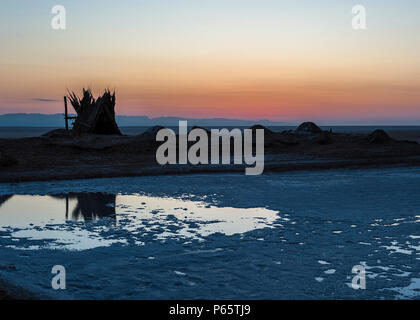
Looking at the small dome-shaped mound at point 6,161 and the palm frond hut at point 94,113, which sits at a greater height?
the palm frond hut at point 94,113

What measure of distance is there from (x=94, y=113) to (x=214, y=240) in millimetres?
22095

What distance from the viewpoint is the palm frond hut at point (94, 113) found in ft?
Answer: 91.6

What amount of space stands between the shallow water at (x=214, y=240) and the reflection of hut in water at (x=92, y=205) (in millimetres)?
26

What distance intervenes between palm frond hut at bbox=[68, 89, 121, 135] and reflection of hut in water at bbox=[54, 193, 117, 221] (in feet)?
51.3

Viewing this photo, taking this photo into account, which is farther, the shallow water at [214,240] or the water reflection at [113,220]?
the water reflection at [113,220]

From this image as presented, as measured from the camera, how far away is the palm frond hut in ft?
91.6

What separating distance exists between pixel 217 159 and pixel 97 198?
10.0 m

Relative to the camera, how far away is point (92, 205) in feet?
35.7

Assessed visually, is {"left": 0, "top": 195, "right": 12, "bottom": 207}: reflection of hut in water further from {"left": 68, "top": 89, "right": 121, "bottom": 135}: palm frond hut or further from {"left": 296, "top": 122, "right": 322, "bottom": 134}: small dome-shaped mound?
{"left": 296, "top": 122, "right": 322, "bottom": 134}: small dome-shaped mound

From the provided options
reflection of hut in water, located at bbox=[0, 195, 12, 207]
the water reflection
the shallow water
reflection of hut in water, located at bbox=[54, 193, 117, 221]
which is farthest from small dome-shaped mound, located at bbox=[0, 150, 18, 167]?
reflection of hut in water, located at bbox=[54, 193, 117, 221]
